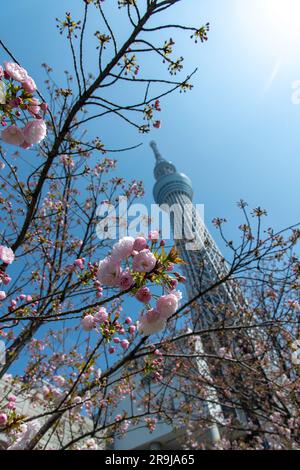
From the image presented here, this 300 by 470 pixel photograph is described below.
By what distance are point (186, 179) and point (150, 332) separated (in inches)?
2333

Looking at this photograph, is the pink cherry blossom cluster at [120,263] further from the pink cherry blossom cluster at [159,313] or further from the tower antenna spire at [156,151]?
the tower antenna spire at [156,151]

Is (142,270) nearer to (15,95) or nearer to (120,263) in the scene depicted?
(120,263)

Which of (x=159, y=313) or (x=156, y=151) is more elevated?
(x=156, y=151)

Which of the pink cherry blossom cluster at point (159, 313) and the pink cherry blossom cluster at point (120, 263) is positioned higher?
the pink cherry blossom cluster at point (120, 263)

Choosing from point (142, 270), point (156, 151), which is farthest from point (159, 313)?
point (156, 151)

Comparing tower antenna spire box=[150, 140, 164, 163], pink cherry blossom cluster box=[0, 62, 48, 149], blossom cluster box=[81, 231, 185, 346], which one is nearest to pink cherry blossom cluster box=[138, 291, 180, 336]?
blossom cluster box=[81, 231, 185, 346]

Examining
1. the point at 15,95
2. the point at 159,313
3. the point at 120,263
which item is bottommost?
the point at 159,313

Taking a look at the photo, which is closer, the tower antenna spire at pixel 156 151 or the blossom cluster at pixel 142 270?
the blossom cluster at pixel 142 270

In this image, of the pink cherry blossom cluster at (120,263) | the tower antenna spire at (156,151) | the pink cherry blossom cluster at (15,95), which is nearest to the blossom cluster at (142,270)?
the pink cherry blossom cluster at (120,263)

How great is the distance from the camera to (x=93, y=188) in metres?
5.32

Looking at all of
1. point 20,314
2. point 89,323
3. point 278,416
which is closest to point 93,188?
point 20,314

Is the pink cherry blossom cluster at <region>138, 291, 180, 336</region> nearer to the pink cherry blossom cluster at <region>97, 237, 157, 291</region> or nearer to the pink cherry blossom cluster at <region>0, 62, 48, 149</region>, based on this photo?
the pink cherry blossom cluster at <region>97, 237, 157, 291</region>
